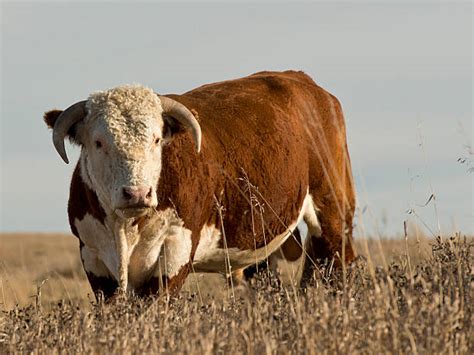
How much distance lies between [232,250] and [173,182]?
130 centimetres

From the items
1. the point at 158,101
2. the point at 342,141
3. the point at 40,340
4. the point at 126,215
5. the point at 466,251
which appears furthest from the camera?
the point at 342,141

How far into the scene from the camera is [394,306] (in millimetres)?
5621

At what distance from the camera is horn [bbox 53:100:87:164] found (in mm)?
9258

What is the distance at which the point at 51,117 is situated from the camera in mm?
9539

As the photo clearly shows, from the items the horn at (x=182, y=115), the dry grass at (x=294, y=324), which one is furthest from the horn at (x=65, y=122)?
the dry grass at (x=294, y=324)

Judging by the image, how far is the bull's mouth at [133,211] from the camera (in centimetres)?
852

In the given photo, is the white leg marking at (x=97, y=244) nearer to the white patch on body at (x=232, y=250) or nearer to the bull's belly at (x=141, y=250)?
the bull's belly at (x=141, y=250)

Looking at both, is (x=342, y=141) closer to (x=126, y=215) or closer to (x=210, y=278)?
(x=126, y=215)

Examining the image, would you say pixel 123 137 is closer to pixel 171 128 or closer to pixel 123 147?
pixel 123 147

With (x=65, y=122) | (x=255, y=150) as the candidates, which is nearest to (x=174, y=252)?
(x=65, y=122)

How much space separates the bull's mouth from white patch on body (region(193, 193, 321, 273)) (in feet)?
3.06

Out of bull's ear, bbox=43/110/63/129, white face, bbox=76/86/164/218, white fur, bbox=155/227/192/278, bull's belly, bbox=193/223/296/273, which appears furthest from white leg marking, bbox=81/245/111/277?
bull's ear, bbox=43/110/63/129

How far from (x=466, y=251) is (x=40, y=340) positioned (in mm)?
2866

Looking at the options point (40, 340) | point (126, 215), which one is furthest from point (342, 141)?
point (40, 340)
